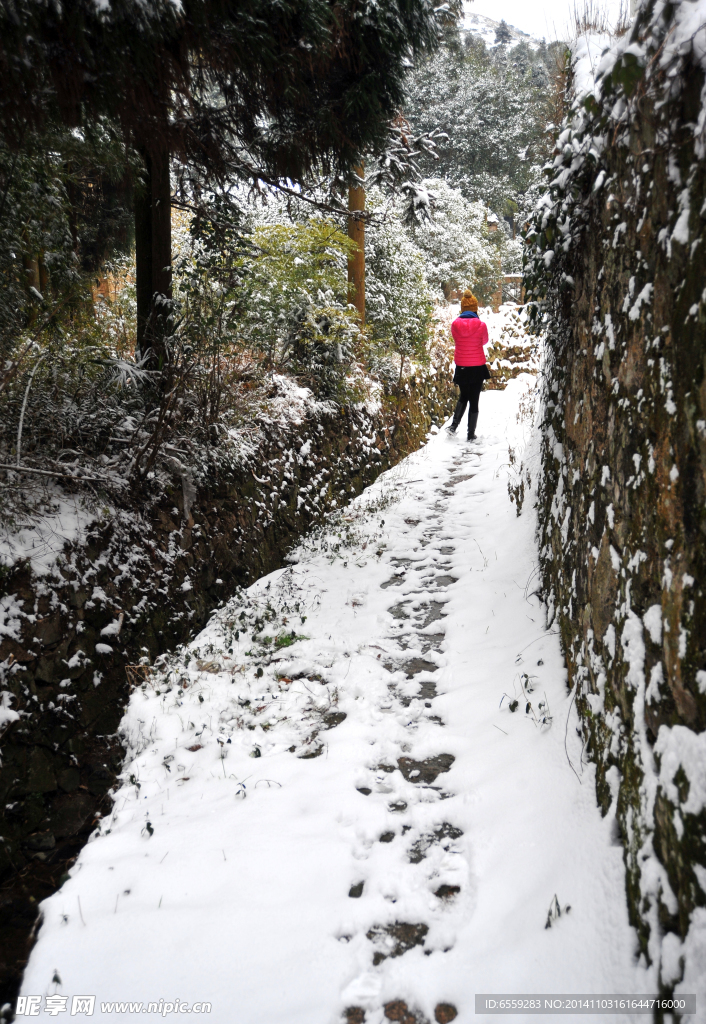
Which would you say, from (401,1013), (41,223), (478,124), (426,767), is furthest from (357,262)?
(478,124)

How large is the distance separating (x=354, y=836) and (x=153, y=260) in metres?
5.03

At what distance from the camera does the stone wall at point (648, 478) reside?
60.3 inches

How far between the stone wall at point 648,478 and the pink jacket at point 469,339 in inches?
222

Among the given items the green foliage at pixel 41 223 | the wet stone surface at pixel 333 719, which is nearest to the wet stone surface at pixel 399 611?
the wet stone surface at pixel 333 719

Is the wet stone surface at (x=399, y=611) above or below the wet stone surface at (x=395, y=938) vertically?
above

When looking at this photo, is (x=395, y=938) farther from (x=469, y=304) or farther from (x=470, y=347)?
(x=469, y=304)

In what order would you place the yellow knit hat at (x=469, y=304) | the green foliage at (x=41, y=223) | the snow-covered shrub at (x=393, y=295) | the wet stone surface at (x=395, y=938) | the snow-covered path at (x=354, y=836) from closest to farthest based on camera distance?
1. the snow-covered path at (x=354, y=836)
2. the wet stone surface at (x=395, y=938)
3. the green foliage at (x=41, y=223)
4. the yellow knit hat at (x=469, y=304)
5. the snow-covered shrub at (x=393, y=295)

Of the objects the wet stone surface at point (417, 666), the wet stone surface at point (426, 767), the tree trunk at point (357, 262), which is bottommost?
the wet stone surface at point (426, 767)

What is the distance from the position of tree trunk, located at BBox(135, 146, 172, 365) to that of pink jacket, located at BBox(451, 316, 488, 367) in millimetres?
4768

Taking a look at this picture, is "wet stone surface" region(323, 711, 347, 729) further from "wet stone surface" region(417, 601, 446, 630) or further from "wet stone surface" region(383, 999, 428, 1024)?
"wet stone surface" region(383, 999, 428, 1024)

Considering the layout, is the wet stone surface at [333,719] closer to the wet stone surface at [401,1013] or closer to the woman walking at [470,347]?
the wet stone surface at [401,1013]

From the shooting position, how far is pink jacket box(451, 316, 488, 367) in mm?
8633

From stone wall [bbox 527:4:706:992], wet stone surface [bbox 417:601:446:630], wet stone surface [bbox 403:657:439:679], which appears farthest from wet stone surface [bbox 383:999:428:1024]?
wet stone surface [bbox 417:601:446:630]

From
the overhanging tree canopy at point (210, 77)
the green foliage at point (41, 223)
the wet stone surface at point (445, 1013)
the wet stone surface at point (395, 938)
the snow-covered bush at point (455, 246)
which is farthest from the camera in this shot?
the snow-covered bush at point (455, 246)
